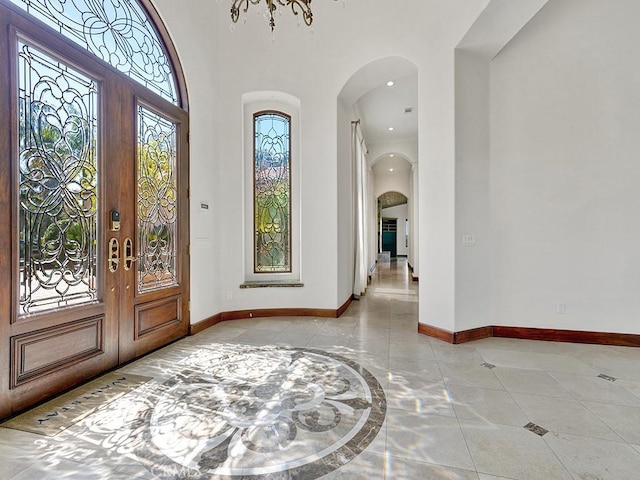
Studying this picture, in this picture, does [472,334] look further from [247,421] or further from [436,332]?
[247,421]

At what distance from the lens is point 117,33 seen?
9.92ft

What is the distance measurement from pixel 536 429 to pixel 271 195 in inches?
165

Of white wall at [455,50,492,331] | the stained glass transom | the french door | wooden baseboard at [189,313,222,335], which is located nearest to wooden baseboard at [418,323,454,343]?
white wall at [455,50,492,331]

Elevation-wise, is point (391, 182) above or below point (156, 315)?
above

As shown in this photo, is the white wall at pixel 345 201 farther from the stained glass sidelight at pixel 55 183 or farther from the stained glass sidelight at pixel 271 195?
the stained glass sidelight at pixel 55 183

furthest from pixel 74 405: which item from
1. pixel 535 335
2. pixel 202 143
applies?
pixel 535 335

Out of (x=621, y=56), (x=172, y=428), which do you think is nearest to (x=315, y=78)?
(x=621, y=56)

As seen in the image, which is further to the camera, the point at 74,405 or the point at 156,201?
the point at 156,201

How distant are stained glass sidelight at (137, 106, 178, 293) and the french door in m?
0.01

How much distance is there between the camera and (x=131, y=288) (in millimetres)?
3070

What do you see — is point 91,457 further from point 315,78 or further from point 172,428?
point 315,78

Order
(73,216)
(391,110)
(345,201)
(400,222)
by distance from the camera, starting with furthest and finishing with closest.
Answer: (400,222)
(391,110)
(345,201)
(73,216)

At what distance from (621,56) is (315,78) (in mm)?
3722

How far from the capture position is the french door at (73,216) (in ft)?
7.04
